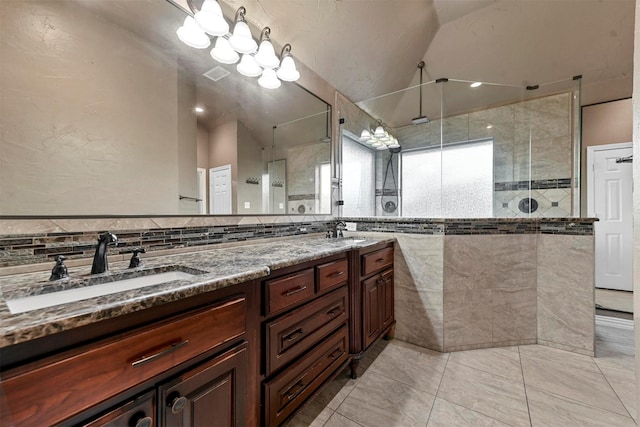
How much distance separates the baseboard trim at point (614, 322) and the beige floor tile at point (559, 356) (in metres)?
0.89

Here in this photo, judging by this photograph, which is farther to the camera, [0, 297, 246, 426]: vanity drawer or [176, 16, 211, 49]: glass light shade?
[176, 16, 211, 49]: glass light shade

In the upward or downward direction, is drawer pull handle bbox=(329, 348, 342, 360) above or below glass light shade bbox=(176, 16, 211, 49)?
below

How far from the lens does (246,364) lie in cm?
94

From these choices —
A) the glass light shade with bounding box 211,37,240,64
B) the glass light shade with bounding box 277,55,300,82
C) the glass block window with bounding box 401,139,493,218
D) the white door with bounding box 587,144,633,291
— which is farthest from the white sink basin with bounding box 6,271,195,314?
the white door with bounding box 587,144,633,291

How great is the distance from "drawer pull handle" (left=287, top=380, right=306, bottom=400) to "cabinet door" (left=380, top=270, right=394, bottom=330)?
0.89 m

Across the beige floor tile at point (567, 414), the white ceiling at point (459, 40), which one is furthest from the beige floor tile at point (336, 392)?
the white ceiling at point (459, 40)

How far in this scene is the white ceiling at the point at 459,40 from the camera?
199 cm

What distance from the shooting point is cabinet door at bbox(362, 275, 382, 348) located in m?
1.71

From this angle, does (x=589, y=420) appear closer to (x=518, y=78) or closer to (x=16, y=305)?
(x=16, y=305)

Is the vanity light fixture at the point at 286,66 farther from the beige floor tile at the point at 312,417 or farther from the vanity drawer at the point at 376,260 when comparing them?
the beige floor tile at the point at 312,417

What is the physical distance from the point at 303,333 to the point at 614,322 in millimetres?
3107

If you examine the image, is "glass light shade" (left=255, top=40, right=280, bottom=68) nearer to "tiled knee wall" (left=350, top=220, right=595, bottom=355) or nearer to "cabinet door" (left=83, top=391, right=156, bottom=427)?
"tiled knee wall" (left=350, top=220, right=595, bottom=355)

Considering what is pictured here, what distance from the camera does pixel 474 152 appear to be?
3.05 meters

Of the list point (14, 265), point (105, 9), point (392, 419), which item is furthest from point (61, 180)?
point (392, 419)
